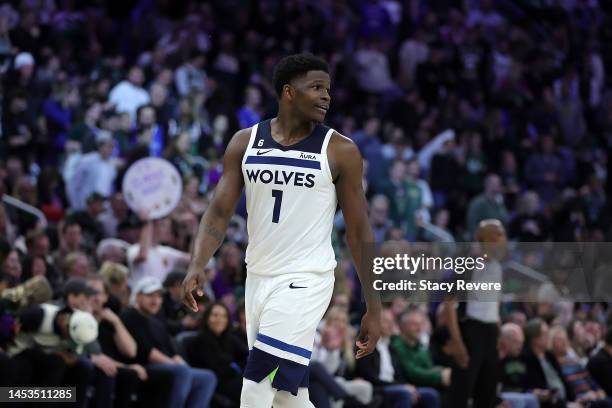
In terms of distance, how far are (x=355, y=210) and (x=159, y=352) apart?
444 centimetres

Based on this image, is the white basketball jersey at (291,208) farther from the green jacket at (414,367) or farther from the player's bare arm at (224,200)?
the green jacket at (414,367)

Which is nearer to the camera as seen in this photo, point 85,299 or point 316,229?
point 316,229

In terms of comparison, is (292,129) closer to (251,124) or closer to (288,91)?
(288,91)

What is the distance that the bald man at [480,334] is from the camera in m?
10.5

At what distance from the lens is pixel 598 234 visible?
56.7 feet

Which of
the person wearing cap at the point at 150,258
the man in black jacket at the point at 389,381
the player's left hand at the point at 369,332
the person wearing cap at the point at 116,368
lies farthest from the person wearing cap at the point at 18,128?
the player's left hand at the point at 369,332

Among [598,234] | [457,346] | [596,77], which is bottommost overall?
[457,346]

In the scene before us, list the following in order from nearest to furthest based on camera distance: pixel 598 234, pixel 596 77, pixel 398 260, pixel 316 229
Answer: pixel 316 229
pixel 398 260
pixel 598 234
pixel 596 77

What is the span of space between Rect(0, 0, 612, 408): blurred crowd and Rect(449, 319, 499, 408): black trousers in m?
0.32

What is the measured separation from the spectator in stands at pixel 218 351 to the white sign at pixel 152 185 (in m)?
1.61

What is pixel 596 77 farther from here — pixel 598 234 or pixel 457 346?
pixel 457 346

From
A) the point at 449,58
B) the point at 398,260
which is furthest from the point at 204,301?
the point at 449,58

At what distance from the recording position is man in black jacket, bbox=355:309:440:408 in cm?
1180

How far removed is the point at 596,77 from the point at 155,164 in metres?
11.1
